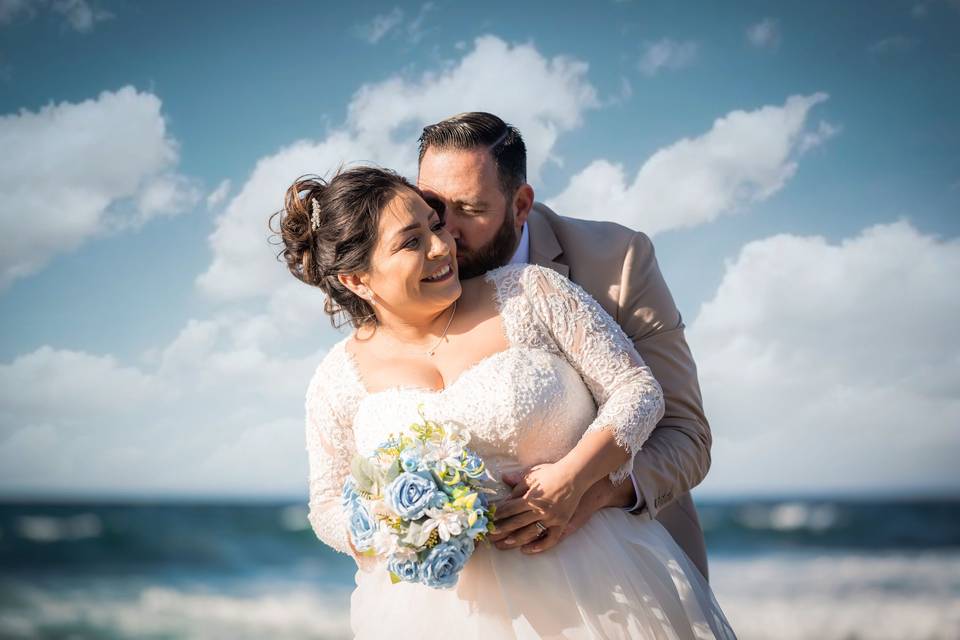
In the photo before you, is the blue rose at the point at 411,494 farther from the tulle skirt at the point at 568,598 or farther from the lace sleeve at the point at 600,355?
the lace sleeve at the point at 600,355

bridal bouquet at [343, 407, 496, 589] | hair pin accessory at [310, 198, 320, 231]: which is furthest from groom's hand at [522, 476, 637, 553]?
hair pin accessory at [310, 198, 320, 231]

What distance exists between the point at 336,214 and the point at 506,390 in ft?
3.72

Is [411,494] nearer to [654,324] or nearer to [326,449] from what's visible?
[326,449]

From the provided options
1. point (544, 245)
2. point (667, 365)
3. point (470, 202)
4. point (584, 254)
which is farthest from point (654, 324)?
point (470, 202)

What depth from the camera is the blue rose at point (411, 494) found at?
3.00m

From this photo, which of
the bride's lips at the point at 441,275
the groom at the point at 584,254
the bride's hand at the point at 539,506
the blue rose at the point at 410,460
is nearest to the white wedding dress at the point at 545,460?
the bride's hand at the point at 539,506

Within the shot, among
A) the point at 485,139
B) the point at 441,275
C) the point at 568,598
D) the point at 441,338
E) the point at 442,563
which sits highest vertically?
the point at 485,139

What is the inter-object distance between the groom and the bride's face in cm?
64

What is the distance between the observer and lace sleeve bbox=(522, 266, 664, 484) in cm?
349

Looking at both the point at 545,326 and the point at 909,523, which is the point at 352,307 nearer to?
the point at 545,326

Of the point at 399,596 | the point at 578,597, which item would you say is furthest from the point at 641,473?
the point at 399,596

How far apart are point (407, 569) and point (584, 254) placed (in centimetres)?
212

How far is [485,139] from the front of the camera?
4578 mm

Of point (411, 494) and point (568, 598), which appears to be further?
point (568, 598)
